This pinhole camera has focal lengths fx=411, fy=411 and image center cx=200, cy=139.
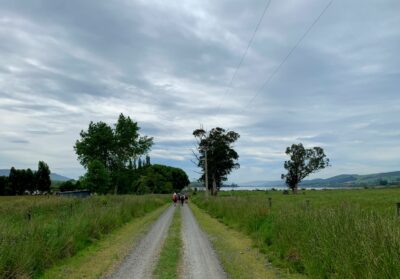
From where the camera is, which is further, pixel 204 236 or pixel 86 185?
pixel 86 185

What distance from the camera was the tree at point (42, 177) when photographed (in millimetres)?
131500

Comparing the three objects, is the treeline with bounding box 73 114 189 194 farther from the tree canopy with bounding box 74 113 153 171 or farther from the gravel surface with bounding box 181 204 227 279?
the gravel surface with bounding box 181 204 227 279

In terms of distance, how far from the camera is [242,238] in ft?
57.8

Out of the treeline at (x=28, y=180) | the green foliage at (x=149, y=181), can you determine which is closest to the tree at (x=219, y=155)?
the green foliage at (x=149, y=181)

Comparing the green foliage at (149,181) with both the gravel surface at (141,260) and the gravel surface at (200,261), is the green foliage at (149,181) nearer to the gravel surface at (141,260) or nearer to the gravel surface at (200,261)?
the gravel surface at (141,260)

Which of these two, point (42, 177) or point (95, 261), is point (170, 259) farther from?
point (42, 177)

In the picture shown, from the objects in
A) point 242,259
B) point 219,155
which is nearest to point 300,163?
point 219,155

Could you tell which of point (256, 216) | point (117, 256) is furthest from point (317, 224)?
point (256, 216)

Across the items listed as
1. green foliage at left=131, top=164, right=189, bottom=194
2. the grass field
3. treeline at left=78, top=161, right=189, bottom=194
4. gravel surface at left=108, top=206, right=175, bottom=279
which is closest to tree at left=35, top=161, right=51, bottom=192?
treeline at left=78, top=161, right=189, bottom=194

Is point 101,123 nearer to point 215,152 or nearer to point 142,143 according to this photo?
point 142,143

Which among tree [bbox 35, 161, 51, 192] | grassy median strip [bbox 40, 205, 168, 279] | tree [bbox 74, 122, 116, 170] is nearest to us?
grassy median strip [bbox 40, 205, 168, 279]

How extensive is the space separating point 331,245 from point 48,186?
450 ft

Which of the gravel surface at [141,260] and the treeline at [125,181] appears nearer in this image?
the gravel surface at [141,260]

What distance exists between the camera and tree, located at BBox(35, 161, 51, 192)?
5177 inches
